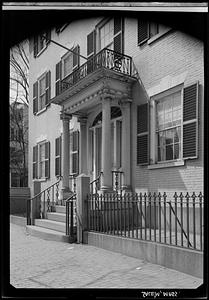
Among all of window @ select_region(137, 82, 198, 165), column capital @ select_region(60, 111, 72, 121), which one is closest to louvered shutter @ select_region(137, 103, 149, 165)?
window @ select_region(137, 82, 198, 165)

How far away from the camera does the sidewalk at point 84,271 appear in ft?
14.1

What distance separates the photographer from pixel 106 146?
7398 millimetres

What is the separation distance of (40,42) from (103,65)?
2.60 metres

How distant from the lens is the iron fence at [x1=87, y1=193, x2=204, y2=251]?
16.1 feet

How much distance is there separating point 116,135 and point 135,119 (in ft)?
3.63

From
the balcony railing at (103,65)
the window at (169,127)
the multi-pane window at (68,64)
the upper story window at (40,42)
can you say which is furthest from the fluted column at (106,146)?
the upper story window at (40,42)

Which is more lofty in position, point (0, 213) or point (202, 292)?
point (0, 213)

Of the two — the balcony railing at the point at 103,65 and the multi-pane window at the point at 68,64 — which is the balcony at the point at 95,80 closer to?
the balcony railing at the point at 103,65

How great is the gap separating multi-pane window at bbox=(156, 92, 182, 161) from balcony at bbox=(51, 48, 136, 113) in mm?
1429

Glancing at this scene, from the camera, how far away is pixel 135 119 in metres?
6.18

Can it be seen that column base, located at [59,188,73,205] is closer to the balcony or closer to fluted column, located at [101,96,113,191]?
fluted column, located at [101,96,113,191]

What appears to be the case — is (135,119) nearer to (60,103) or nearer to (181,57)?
(181,57)

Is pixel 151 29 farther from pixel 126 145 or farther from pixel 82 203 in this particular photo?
pixel 82 203

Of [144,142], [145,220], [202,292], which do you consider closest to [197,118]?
[144,142]
